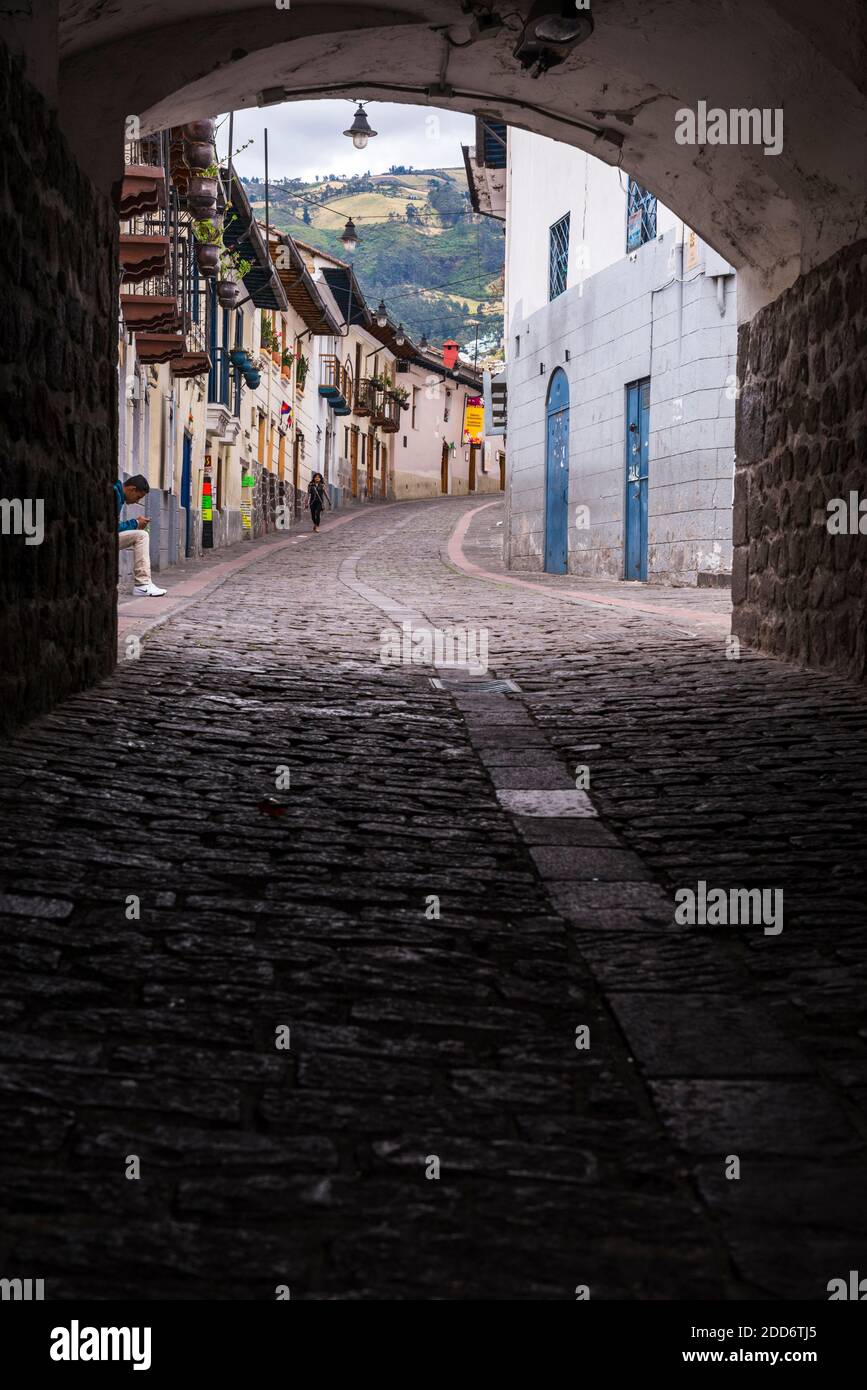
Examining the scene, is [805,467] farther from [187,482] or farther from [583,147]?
[187,482]

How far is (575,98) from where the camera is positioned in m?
10.0

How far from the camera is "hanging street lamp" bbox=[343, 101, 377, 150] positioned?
26413mm

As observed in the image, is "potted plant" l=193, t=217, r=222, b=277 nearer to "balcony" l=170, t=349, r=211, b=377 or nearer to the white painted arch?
"balcony" l=170, t=349, r=211, b=377

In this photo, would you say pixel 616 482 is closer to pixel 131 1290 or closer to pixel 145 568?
pixel 145 568

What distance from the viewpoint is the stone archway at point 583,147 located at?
652cm

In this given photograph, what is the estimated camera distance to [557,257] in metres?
25.3

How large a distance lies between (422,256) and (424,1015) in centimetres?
15142

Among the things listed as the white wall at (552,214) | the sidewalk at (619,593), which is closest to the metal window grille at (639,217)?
the white wall at (552,214)

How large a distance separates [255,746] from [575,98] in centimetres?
615

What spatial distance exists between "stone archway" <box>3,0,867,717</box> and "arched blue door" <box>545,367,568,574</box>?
46.1 feet

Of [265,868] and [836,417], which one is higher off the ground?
[836,417]

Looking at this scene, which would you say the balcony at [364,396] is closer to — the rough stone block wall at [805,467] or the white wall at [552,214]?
the white wall at [552,214]

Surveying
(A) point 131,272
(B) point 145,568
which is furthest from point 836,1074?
(A) point 131,272

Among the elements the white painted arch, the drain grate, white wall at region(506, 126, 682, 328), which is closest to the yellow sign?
white wall at region(506, 126, 682, 328)
